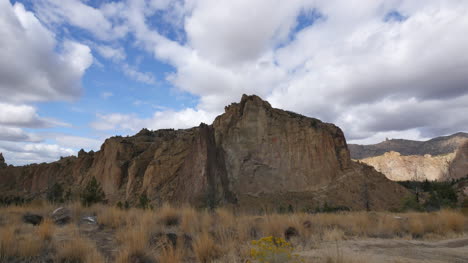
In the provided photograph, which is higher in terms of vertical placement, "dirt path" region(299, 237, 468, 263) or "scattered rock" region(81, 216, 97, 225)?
"scattered rock" region(81, 216, 97, 225)

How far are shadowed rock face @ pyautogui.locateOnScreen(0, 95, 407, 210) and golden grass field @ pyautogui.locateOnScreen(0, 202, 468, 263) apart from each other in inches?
1233

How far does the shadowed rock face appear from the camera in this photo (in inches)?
1713

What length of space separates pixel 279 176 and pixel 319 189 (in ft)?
23.0

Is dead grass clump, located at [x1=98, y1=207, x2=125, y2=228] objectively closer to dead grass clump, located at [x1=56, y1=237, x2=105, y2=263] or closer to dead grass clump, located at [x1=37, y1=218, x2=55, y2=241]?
dead grass clump, located at [x1=37, y1=218, x2=55, y2=241]

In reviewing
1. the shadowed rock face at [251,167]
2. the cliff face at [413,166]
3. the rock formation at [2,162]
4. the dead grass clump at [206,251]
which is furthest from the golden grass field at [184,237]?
the cliff face at [413,166]

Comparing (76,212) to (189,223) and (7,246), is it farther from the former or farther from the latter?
(7,246)

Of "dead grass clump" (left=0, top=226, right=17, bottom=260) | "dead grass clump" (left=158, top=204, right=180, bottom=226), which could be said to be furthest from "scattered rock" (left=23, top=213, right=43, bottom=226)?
"dead grass clump" (left=158, top=204, right=180, bottom=226)

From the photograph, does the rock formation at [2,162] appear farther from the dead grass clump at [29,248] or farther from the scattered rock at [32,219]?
the dead grass clump at [29,248]

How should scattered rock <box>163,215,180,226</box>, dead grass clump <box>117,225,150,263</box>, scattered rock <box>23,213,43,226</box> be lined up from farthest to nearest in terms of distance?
scattered rock <box>163,215,180,226</box> → scattered rock <box>23,213,43,226</box> → dead grass clump <box>117,225,150,263</box>

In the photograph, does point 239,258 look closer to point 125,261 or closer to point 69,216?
point 125,261

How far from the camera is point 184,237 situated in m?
5.99

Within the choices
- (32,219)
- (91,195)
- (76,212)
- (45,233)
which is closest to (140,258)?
(45,233)

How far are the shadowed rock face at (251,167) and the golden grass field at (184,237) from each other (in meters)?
31.3

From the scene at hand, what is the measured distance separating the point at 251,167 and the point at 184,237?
145ft
